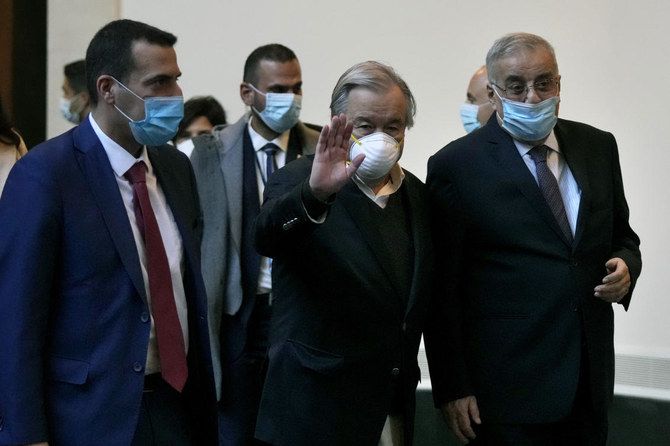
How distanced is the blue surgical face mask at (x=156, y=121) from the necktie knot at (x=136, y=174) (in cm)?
6

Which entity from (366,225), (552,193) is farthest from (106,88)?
(552,193)

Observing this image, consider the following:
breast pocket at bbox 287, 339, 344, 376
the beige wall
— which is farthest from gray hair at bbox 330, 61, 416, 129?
the beige wall

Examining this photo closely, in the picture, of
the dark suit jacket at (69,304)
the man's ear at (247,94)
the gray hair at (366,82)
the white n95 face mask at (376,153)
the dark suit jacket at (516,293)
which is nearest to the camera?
the dark suit jacket at (69,304)

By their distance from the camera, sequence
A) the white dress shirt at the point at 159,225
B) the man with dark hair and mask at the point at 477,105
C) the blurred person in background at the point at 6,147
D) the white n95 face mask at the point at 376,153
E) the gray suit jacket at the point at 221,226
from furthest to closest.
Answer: the man with dark hair and mask at the point at 477,105, the gray suit jacket at the point at 221,226, the blurred person in background at the point at 6,147, the white n95 face mask at the point at 376,153, the white dress shirt at the point at 159,225

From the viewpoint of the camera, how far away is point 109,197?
2482 mm

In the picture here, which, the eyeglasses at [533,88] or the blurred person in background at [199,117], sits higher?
the eyeglasses at [533,88]

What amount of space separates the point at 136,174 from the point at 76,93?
3.29 m

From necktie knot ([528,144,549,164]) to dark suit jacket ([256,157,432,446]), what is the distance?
0.60 meters

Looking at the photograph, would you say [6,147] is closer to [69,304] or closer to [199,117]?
[69,304]

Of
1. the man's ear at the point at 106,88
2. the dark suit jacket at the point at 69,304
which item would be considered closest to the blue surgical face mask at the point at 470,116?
the man's ear at the point at 106,88

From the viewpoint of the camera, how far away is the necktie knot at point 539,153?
3.04 meters

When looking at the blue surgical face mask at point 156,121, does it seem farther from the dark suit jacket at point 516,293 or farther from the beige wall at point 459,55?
the beige wall at point 459,55

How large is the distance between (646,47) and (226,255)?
2199mm

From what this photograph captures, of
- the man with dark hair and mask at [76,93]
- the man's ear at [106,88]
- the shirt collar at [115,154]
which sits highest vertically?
the man's ear at [106,88]
